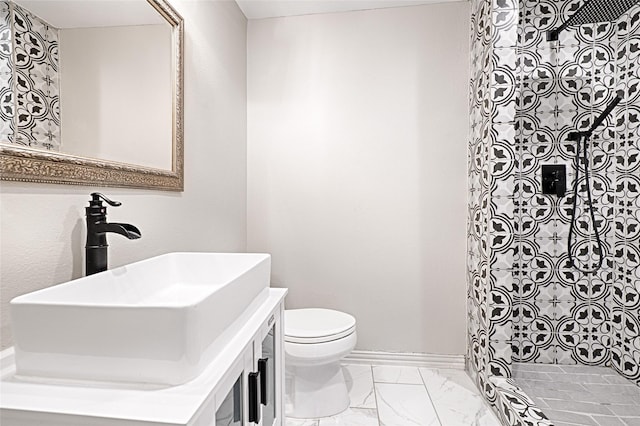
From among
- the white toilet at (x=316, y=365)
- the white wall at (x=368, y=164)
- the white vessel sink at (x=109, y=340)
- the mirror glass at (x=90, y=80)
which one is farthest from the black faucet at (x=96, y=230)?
the white wall at (x=368, y=164)

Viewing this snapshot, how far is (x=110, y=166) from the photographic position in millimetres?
1176

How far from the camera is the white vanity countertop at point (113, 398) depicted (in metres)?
0.59

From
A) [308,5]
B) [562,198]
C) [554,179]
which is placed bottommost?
[562,198]

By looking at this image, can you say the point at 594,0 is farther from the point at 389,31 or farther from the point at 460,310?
the point at 460,310

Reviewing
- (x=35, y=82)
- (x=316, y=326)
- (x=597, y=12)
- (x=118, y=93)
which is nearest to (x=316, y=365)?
(x=316, y=326)

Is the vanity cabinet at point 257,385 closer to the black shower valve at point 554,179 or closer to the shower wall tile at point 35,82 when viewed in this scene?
the shower wall tile at point 35,82

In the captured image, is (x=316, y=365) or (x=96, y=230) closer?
(x=96, y=230)

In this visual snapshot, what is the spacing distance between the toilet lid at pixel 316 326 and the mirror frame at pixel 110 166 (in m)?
0.88

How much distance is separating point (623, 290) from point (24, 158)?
9.34 feet

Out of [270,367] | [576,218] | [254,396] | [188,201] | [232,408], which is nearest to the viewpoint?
[232,408]

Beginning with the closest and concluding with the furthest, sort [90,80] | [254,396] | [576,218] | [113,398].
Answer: [113,398] → [254,396] → [90,80] → [576,218]

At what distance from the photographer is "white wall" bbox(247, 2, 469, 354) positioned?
2.41 metres

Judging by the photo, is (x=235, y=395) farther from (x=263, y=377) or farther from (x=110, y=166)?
(x=110, y=166)

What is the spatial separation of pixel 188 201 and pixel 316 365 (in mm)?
995
